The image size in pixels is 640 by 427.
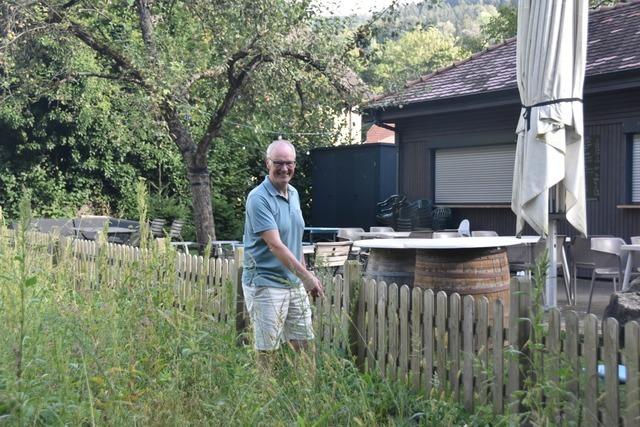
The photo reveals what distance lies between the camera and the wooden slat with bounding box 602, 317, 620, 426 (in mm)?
3279

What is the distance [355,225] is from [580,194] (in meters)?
10.1

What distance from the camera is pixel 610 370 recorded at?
10.9ft

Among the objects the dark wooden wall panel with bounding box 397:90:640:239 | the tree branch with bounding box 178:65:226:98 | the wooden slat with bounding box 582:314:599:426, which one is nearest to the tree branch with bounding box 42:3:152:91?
the tree branch with bounding box 178:65:226:98

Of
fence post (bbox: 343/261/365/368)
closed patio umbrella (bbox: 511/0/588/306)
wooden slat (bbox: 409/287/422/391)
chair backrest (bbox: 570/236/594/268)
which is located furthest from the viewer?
chair backrest (bbox: 570/236/594/268)

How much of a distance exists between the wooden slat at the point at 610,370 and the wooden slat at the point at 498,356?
69cm

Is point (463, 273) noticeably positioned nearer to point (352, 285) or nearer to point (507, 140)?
point (352, 285)

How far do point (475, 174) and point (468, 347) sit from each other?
30.3ft

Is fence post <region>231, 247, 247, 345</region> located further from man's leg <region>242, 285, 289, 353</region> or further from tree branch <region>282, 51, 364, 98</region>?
tree branch <region>282, 51, 364, 98</region>

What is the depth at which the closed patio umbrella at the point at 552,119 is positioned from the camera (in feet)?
20.7

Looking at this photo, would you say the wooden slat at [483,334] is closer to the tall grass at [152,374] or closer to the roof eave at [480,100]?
the tall grass at [152,374]

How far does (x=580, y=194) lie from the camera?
643cm

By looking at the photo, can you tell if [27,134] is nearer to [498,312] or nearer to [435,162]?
[435,162]

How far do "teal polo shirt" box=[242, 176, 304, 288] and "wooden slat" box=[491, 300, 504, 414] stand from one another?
117 cm

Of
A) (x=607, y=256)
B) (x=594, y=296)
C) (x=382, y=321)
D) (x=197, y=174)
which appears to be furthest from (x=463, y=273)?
(x=197, y=174)
